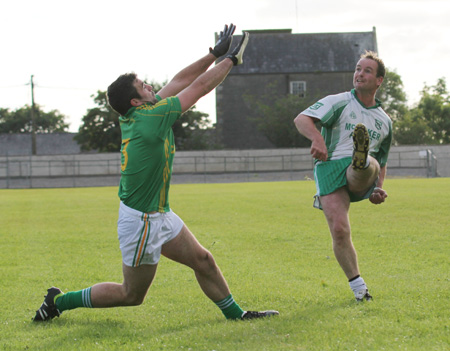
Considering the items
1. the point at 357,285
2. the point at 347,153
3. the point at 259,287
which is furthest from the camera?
the point at 259,287

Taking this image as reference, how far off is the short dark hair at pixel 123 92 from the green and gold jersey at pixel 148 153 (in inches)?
3.2

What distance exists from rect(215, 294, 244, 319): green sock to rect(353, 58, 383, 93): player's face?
7.99 feet

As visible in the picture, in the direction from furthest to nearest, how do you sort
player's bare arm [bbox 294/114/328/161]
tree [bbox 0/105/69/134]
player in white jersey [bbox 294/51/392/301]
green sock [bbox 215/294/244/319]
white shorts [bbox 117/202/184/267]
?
1. tree [bbox 0/105/69/134]
2. player in white jersey [bbox 294/51/392/301]
3. player's bare arm [bbox 294/114/328/161]
4. green sock [bbox 215/294/244/319]
5. white shorts [bbox 117/202/184/267]

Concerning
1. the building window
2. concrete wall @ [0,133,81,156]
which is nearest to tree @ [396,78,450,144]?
the building window

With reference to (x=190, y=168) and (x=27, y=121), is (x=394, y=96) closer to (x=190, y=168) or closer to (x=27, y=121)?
Answer: (x=190, y=168)

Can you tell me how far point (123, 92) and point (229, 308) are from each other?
2.01 metres

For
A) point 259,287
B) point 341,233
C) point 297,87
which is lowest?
point 259,287

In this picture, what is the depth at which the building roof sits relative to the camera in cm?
6241

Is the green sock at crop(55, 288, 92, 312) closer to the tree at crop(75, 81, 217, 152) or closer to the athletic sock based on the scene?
the athletic sock

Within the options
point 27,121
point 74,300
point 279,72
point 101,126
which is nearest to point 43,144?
point 27,121

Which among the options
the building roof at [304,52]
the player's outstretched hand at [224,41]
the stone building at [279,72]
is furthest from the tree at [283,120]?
the player's outstretched hand at [224,41]

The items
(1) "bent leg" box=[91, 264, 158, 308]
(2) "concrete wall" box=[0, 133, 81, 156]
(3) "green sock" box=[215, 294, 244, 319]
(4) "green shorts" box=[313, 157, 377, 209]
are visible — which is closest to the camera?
(1) "bent leg" box=[91, 264, 158, 308]

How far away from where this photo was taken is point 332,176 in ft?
19.7

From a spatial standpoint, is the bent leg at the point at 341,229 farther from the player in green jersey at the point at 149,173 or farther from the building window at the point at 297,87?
the building window at the point at 297,87
